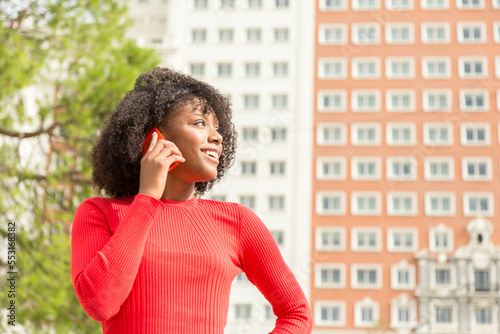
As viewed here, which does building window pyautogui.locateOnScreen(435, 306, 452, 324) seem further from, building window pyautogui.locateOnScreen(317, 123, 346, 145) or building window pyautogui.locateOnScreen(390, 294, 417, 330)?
building window pyautogui.locateOnScreen(317, 123, 346, 145)

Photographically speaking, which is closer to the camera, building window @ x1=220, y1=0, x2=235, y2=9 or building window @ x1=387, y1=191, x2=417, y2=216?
building window @ x1=387, y1=191, x2=417, y2=216

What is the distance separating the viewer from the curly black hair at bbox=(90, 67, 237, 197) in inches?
89.0

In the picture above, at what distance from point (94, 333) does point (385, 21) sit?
45747 mm

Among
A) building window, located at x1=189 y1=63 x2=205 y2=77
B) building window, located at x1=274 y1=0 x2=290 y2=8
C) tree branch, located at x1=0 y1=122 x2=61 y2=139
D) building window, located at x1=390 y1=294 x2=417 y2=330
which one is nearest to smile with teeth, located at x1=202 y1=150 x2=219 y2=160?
tree branch, located at x1=0 y1=122 x2=61 y2=139

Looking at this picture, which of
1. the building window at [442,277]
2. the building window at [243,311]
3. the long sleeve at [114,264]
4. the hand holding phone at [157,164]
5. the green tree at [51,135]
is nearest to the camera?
the long sleeve at [114,264]

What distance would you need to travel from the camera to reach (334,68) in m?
A: 53.1

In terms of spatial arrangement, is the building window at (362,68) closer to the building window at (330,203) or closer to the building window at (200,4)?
the building window at (330,203)

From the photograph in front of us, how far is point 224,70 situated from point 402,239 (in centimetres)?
1806

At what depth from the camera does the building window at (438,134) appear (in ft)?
167

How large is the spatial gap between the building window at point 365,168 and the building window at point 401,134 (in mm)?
1828

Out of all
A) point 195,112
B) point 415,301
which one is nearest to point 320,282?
point 415,301

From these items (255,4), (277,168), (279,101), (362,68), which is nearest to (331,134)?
(279,101)

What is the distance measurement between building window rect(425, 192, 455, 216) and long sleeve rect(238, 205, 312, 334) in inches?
1935

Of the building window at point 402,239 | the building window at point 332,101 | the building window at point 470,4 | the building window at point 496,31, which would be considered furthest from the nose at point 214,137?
the building window at point 470,4
